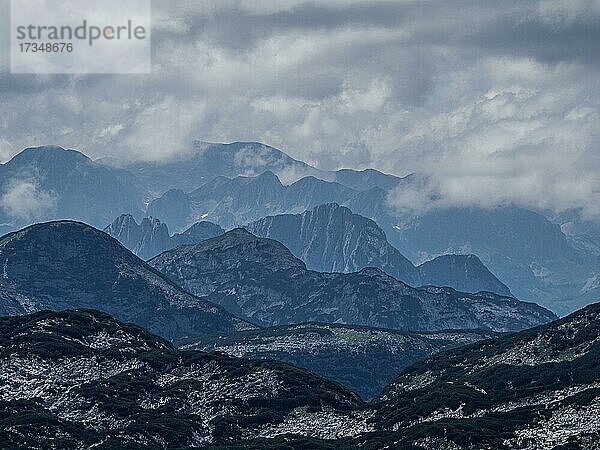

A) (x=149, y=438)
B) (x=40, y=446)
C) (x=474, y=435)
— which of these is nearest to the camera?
(x=474, y=435)

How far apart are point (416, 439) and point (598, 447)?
32.0 m

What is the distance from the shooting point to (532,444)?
555 feet

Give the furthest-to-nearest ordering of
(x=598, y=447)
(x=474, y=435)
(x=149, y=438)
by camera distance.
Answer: (x=149, y=438), (x=474, y=435), (x=598, y=447)

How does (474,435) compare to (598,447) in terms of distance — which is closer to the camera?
(598,447)

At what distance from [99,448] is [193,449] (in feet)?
57.9

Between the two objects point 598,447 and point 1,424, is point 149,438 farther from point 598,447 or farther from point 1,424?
point 598,447

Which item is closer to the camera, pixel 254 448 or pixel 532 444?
pixel 532 444

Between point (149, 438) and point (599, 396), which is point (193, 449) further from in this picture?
point (599, 396)

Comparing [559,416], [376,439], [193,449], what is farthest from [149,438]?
[559,416]

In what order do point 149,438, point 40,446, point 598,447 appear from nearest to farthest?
point 598,447 → point 40,446 → point 149,438

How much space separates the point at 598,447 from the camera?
159875mm

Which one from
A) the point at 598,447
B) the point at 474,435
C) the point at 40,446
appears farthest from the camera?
the point at 40,446

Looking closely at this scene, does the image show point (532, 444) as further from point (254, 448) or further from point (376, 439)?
point (254, 448)

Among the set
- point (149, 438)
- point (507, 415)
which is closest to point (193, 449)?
point (149, 438)
